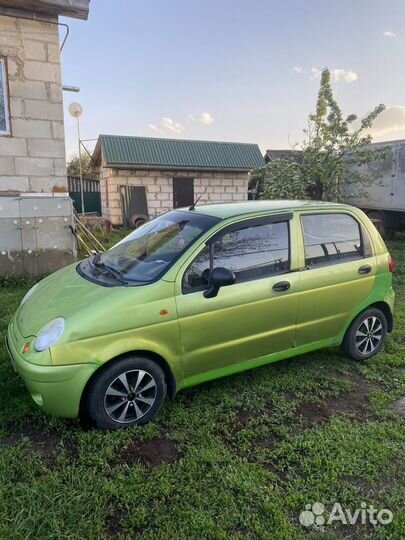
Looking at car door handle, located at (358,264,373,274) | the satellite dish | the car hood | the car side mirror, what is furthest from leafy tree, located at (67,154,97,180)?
the car side mirror

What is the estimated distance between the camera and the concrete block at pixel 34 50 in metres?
6.32

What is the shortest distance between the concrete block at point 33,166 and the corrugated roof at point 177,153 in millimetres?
7892

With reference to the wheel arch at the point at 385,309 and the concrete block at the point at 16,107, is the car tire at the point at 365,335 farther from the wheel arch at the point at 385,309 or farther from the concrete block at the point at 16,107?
the concrete block at the point at 16,107

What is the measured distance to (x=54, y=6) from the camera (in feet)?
20.3

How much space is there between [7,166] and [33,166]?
41cm

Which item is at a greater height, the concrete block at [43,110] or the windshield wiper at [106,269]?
the concrete block at [43,110]

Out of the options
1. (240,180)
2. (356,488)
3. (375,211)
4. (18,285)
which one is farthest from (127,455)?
(240,180)

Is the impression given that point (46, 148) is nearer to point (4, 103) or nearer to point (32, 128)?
point (32, 128)

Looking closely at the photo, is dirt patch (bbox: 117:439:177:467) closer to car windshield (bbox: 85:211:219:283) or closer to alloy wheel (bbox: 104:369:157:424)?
alloy wheel (bbox: 104:369:157:424)

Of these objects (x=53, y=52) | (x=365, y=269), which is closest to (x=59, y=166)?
(x=53, y=52)

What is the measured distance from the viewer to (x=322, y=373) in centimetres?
371

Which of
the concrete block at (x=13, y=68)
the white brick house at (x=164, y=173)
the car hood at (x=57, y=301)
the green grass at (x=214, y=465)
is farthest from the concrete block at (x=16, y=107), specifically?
the white brick house at (x=164, y=173)

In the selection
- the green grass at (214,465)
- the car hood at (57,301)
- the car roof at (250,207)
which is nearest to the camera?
the green grass at (214,465)

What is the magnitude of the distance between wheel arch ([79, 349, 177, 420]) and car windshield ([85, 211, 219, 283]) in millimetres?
544
